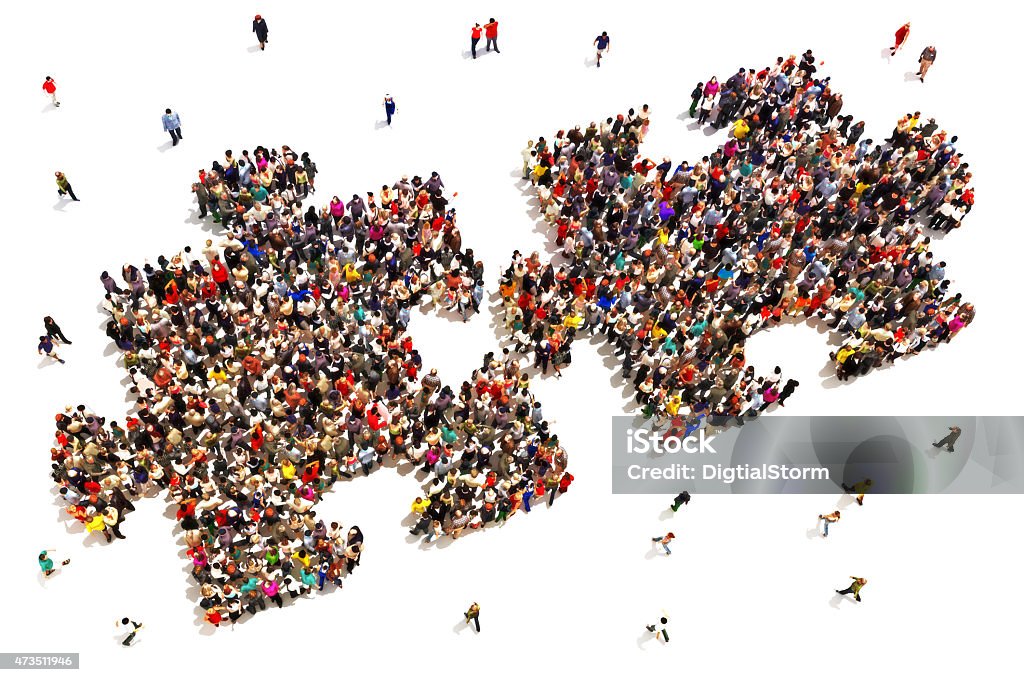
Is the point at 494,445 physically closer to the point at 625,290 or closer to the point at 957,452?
the point at 625,290

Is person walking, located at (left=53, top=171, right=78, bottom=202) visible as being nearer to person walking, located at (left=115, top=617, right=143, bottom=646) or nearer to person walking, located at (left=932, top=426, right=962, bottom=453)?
person walking, located at (left=115, top=617, right=143, bottom=646)

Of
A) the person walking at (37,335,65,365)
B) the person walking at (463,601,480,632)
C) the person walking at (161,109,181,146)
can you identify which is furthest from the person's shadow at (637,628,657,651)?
the person walking at (161,109,181,146)

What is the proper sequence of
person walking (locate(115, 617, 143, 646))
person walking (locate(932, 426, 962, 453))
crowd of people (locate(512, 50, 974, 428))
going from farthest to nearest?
crowd of people (locate(512, 50, 974, 428)) → person walking (locate(932, 426, 962, 453)) → person walking (locate(115, 617, 143, 646))

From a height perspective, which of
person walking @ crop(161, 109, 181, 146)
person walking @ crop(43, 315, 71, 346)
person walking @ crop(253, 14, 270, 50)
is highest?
person walking @ crop(253, 14, 270, 50)

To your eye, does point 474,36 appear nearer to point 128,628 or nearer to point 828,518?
point 828,518

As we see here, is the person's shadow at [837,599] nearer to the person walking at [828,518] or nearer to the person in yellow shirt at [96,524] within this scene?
the person walking at [828,518]

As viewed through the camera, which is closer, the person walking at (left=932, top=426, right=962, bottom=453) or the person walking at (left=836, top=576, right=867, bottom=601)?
the person walking at (left=836, top=576, right=867, bottom=601)

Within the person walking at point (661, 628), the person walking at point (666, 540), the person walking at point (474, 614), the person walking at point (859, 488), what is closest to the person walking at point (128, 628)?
the person walking at point (474, 614)
